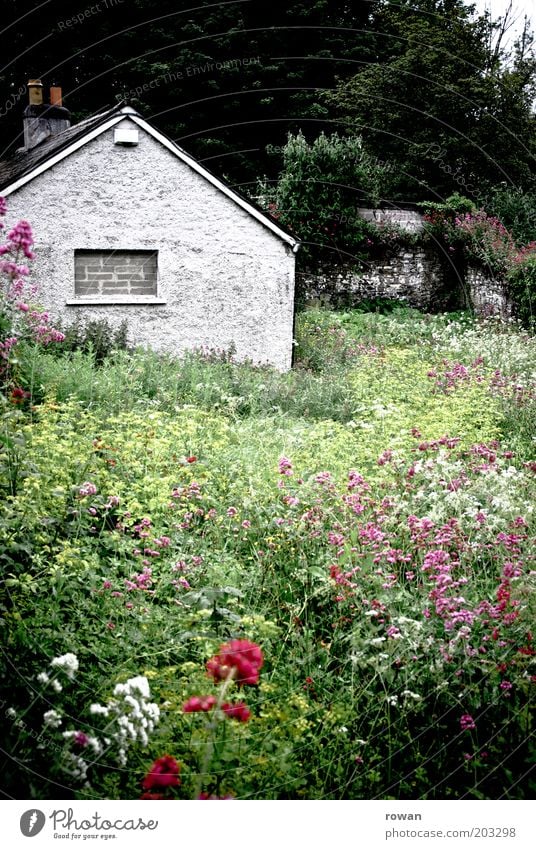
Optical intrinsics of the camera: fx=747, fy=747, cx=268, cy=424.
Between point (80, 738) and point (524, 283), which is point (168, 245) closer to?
point (524, 283)

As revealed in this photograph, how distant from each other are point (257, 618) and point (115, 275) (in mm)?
10663

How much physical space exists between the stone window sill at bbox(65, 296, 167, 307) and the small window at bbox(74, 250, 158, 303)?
0.07 feet

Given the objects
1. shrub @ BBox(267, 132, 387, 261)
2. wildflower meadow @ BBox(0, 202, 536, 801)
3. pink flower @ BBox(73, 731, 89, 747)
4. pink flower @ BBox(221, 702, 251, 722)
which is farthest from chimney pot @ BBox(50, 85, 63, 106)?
pink flower @ BBox(73, 731, 89, 747)

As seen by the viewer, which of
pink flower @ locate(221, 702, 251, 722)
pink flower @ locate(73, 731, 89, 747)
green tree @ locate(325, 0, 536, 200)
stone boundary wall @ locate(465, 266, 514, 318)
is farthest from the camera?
green tree @ locate(325, 0, 536, 200)

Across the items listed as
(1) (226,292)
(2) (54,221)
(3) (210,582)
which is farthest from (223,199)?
(3) (210,582)

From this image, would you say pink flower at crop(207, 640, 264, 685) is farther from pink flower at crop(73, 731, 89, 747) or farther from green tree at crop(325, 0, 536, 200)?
green tree at crop(325, 0, 536, 200)

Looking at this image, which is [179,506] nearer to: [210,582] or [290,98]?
[210,582]

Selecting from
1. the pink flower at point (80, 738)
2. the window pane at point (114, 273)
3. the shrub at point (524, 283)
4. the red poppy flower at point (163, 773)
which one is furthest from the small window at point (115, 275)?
the red poppy flower at point (163, 773)

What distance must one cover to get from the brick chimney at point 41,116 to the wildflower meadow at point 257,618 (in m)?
11.1

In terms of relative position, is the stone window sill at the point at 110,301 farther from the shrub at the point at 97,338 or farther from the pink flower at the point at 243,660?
the pink flower at the point at 243,660

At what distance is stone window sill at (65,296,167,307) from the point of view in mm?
12906

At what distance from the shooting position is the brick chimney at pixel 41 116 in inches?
631

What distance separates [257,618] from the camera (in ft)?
12.1
